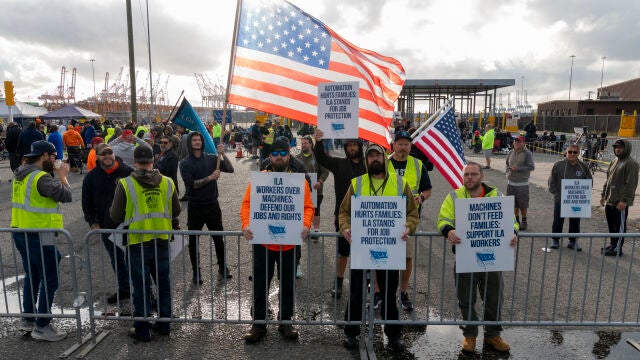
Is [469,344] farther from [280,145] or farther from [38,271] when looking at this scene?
[38,271]

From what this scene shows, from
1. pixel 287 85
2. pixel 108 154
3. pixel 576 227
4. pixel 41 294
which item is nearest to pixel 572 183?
pixel 576 227

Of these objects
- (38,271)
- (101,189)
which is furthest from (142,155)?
(38,271)

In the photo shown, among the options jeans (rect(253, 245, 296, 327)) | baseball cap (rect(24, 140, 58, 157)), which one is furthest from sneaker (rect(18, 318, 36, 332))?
jeans (rect(253, 245, 296, 327))

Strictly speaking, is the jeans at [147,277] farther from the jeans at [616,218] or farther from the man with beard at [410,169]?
the jeans at [616,218]

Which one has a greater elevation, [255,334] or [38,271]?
[38,271]

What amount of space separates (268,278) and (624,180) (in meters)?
5.71

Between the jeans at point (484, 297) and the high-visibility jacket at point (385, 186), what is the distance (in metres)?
1.02

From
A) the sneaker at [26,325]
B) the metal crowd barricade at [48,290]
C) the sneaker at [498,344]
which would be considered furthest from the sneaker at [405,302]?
the sneaker at [26,325]

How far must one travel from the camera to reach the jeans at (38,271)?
4258 mm

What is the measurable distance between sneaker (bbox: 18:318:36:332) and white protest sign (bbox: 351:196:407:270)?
3.29 metres

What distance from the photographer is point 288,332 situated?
14.3ft

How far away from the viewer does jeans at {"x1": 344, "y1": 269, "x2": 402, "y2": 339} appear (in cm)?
418

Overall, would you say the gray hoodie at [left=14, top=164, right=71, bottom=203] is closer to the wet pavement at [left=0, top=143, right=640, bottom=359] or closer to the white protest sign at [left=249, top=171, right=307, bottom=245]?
the wet pavement at [left=0, top=143, right=640, bottom=359]

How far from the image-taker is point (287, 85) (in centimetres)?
501
